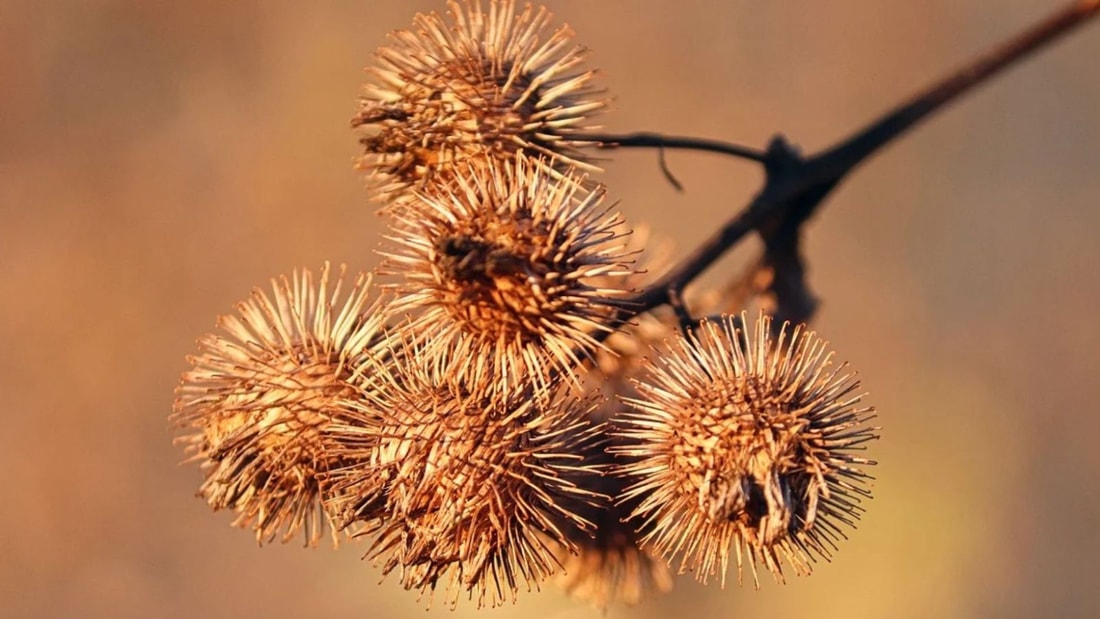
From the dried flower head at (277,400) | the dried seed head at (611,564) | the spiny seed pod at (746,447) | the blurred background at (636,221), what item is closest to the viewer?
the spiny seed pod at (746,447)

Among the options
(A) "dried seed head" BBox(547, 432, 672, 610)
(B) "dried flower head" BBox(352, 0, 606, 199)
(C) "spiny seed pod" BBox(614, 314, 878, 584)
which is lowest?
(A) "dried seed head" BBox(547, 432, 672, 610)

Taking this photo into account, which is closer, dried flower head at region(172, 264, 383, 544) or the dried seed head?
dried flower head at region(172, 264, 383, 544)

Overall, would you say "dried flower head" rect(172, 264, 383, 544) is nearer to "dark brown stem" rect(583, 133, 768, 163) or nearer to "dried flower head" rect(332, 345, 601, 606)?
"dried flower head" rect(332, 345, 601, 606)

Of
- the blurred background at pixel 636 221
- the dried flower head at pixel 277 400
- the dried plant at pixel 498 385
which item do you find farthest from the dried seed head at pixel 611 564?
the blurred background at pixel 636 221

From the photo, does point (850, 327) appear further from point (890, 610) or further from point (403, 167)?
point (403, 167)

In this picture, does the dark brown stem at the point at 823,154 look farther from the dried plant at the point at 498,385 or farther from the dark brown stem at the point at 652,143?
the dried plant at the point at 498,385

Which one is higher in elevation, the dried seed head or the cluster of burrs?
the cluster of burrs

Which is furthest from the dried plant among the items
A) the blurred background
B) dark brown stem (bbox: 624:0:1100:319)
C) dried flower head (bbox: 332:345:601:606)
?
the blurred background

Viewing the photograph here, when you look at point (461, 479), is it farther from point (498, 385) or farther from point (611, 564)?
point (611, 564)
